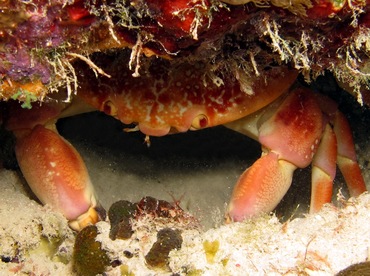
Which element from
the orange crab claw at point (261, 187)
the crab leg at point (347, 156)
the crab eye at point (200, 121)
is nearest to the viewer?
the orange crab claw at point (261, 187)

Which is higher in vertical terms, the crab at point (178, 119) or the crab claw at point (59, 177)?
the crab at point (178, 119)

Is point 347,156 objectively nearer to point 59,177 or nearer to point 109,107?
point 109,107

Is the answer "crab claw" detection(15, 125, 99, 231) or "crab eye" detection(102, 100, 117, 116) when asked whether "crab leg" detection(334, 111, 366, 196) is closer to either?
"crab eye" detection(102, 100, 117, 116)

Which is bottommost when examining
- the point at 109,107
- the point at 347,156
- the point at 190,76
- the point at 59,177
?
the point at 59,177

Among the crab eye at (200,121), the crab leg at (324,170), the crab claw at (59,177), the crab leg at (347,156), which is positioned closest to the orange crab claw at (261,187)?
the crab leg at (324,170)

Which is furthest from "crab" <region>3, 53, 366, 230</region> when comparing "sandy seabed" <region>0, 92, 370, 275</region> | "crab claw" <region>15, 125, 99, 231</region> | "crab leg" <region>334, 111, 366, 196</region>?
"crab leg" <region>334, 111, 366, 196</region>

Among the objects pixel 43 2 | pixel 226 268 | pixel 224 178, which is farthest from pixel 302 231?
pixel 224 178

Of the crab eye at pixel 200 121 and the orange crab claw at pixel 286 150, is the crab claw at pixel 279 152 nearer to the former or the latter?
the orange crab claw at pixel 286 150

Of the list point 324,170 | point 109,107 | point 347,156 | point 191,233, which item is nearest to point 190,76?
point 109,107
